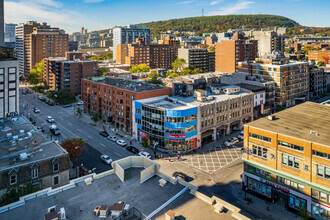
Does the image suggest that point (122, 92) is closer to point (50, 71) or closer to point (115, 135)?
point (115, 135)

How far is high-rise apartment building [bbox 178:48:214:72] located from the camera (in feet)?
538

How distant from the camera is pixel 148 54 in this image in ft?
589

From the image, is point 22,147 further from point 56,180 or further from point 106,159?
point 106,159

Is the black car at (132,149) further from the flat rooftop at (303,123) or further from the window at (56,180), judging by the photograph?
the flat rooftop at (303,123)

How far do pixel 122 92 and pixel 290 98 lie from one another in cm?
6775

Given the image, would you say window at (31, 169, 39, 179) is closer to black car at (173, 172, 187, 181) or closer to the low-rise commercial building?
the low-rise commercial building

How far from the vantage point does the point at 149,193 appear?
25.1m

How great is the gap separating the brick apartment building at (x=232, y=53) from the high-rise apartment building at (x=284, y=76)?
2029 cm

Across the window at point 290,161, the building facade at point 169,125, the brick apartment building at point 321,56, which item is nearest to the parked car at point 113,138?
the building facade at point 169,125

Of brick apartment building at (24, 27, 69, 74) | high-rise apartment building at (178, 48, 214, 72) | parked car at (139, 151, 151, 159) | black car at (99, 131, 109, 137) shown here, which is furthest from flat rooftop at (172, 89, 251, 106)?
brick apartment building at (24, 27, 69, 74)

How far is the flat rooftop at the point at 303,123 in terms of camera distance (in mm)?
40844

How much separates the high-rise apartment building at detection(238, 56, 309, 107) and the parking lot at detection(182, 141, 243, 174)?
4395 cm

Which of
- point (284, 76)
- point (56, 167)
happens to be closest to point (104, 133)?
point (56, 167)

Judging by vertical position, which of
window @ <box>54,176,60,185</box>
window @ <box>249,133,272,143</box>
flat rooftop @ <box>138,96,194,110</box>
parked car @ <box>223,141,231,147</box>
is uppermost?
flat rooftop @ <box>138,96,194,110</box>
